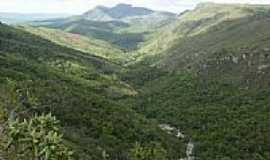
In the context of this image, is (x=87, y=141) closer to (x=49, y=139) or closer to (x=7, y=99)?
(x=7, y=99)

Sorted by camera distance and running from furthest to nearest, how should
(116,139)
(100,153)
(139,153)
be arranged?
(116,139), (100,153), (139,153)

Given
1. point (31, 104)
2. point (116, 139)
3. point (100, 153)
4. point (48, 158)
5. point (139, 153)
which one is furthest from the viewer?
point (116, 139)

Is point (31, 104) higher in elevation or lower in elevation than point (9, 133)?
lower

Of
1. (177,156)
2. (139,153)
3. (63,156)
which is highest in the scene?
(63,156)

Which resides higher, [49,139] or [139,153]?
[49,139]

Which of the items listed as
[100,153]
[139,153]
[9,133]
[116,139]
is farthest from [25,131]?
[116,139]

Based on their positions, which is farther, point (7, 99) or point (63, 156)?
point (7, 99)

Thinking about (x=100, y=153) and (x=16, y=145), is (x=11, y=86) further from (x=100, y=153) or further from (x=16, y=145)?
(x=16, y=145)

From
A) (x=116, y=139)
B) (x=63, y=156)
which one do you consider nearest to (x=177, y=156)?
(x=116, y=139)

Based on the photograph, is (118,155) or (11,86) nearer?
(118,155)
